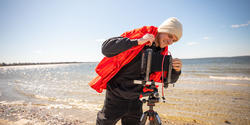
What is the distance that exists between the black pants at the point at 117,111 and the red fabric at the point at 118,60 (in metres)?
0.23

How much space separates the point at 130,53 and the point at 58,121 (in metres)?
3.90

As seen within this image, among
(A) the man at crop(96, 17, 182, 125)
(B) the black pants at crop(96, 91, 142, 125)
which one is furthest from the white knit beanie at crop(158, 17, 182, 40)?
(B) the black pants at crop(96, 91, 142, 125)

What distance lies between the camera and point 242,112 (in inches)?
197

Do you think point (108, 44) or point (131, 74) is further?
point (131, 74)

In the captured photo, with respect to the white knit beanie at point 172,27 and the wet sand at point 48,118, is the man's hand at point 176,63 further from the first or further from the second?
the wet sand at point 48,118

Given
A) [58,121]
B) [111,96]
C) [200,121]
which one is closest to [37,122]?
[58,121]

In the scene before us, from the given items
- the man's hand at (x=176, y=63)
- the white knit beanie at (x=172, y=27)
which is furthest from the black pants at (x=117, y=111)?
the white knit beanie at (x=172, y=27)

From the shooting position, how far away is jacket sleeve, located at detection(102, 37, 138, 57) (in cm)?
121

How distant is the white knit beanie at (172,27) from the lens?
1351 millimetres

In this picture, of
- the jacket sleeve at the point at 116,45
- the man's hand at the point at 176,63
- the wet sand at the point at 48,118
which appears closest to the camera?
the jacket sleeve at the point at 116,45

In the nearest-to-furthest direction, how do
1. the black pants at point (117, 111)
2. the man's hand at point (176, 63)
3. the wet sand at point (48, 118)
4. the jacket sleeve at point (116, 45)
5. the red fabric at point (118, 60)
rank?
the jacket sleeve at point (116, 45) → the man's hand at point (176, 63) → the red fabric at point (118, 60) → the black pants at point (117, 111) → the wet sand at point (48, 118)

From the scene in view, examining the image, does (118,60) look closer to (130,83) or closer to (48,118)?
(130,83)

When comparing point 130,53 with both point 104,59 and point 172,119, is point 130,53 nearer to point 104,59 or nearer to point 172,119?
point 104,59

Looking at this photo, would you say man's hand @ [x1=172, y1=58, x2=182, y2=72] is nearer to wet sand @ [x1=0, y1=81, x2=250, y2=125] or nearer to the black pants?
the black pants
